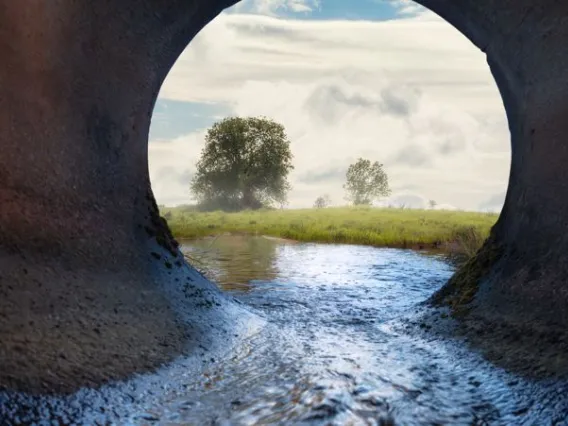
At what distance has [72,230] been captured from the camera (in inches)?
194

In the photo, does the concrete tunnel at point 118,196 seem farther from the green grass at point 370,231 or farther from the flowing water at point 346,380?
the green grass at point 370,231

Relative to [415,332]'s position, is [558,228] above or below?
above

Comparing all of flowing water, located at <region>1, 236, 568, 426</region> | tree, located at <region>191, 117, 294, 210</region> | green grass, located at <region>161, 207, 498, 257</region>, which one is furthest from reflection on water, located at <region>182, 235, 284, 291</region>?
tree, located at <region>191, 117, 294, 210</region>

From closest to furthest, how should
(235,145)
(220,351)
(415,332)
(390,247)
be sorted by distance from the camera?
(220,351)
(415,332)
(390,247)
(235,145)

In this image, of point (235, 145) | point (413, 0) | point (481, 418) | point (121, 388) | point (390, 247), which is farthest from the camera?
point (235, 145)

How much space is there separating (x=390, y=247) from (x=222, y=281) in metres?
8.69

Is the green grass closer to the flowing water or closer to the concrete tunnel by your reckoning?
the flowing water

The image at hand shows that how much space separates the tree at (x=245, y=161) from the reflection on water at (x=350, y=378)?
3364 centimetres

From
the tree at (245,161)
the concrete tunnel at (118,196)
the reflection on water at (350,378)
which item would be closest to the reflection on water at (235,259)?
the reflection on water at (350,378)

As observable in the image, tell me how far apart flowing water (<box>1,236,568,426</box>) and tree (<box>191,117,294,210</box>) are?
111ft

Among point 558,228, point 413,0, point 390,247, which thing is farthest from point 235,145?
point 558,228

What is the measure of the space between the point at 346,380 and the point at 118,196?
9.85 ft

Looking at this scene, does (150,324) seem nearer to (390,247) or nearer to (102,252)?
(102,252)

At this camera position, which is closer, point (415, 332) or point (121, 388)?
point (121, 388)
